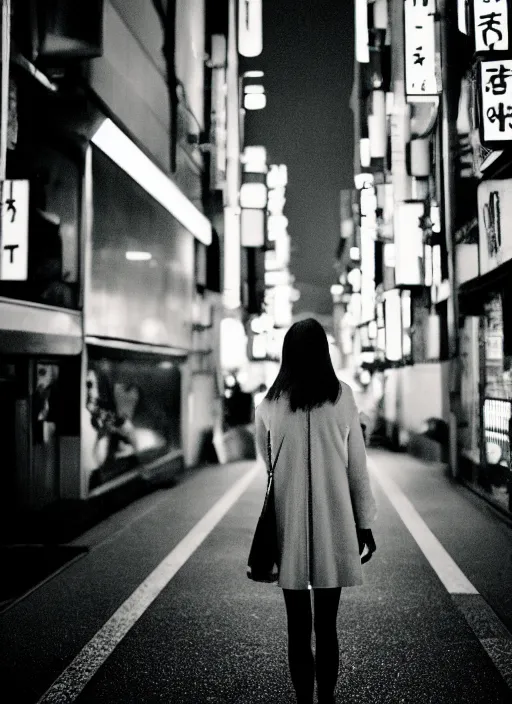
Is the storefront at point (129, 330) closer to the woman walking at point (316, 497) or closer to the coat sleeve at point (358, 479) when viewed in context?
the woman walking at point (316, 497)

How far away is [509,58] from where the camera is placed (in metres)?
9.40

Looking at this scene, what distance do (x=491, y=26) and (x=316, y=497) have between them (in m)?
9.00

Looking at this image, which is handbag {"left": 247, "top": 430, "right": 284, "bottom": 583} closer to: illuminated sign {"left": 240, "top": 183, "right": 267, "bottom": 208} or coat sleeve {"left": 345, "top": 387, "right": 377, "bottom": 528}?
coat sleeve {"left": 345, "top": 387, "right": 377, "bottom": 528}

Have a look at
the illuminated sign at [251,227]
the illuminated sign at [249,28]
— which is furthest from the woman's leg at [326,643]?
the illuminated sign at [249,28]

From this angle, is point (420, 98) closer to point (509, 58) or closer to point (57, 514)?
point (509, 58)

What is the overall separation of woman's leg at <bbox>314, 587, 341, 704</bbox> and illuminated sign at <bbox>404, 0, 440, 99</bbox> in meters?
13.3

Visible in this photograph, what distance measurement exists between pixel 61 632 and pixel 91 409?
5.01 m

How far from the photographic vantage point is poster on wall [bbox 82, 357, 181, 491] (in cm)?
975

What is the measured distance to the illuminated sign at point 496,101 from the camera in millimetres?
9094

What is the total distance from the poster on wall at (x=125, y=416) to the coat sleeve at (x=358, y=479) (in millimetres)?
6713

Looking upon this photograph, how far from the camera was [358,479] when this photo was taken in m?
3.19

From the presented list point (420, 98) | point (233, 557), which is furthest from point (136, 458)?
point (420, 98)

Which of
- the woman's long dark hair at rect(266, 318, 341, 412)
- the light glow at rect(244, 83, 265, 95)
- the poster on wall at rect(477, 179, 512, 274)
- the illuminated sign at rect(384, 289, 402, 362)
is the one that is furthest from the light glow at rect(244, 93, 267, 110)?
the woman's long dark hair at rect(266, 318, 341, 412)

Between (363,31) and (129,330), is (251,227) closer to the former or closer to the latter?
(363,31)
